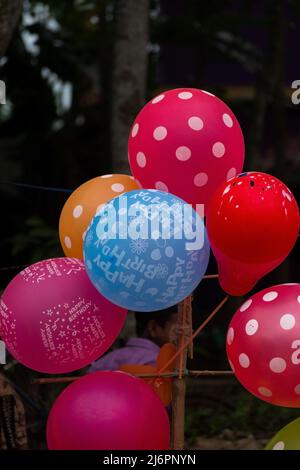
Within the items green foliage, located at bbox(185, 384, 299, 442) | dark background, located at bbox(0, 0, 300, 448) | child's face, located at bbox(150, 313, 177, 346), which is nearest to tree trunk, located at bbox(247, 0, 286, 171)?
dark background, located at bbox(0, 0, 300, 448)

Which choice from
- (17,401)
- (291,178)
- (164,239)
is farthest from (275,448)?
(291,178)

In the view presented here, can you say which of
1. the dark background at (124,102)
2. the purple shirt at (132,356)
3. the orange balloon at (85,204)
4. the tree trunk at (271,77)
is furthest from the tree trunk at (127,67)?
the orange balloon at (85,204)

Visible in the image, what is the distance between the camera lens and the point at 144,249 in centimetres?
214

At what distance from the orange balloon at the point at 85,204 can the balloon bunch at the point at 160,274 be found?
→ 0.17m

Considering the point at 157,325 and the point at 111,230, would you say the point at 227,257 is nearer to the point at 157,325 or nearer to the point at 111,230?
the point at 111,230

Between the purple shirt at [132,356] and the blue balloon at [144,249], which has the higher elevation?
the blue balloon at [144,249]

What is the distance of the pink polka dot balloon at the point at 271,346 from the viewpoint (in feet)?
7.15

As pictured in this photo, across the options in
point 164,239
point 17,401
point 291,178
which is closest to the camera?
point 164,239

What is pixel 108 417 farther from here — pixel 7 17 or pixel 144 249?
pixel 7 17

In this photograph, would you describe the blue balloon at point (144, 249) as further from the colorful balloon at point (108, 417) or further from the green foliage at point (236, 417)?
the green foliage at point (236, 417)

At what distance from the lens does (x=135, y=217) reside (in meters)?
2.16

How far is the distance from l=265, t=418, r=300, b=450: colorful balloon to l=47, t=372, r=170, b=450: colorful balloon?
14.9 inches
